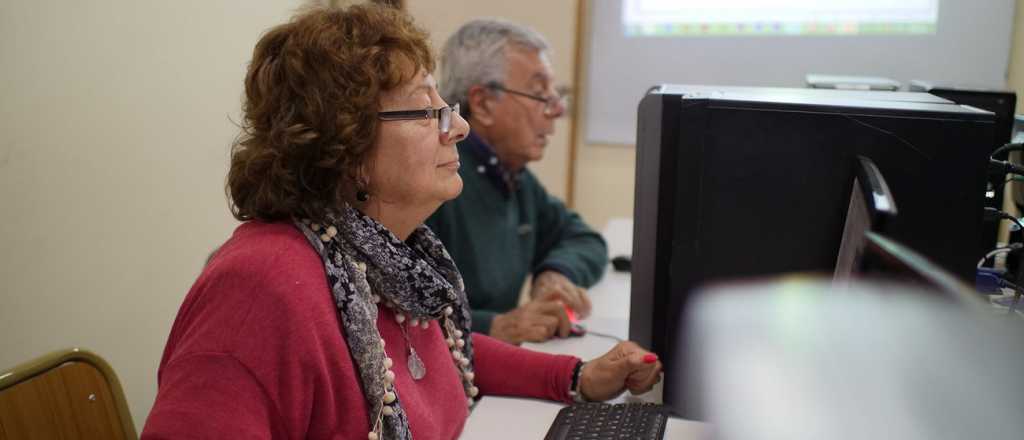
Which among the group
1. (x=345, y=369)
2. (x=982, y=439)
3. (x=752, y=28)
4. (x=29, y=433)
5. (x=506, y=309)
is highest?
(x=752, y=28)

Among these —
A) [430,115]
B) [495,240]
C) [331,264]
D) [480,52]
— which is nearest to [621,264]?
[495,240]

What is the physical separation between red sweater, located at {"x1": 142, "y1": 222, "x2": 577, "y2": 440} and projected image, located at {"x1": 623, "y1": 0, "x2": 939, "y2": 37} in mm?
2598

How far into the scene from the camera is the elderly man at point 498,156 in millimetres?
1793

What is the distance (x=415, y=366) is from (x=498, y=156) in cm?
93

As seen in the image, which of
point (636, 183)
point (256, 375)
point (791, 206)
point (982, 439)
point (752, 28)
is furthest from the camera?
point (752, 28)

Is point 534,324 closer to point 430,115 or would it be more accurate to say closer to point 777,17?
point 430,115

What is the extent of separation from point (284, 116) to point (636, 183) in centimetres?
51

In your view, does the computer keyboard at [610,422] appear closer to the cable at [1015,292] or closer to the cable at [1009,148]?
the cable at [1015,292]

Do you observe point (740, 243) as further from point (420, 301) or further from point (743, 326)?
point (420, 301)

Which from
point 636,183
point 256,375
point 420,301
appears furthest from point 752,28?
point 256,375

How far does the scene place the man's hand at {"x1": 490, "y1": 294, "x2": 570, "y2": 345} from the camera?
151cm

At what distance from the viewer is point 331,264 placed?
948mm

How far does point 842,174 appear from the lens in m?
0.94

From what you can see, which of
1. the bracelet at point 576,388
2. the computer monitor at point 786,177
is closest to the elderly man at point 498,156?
the bracelet at point 576,388
